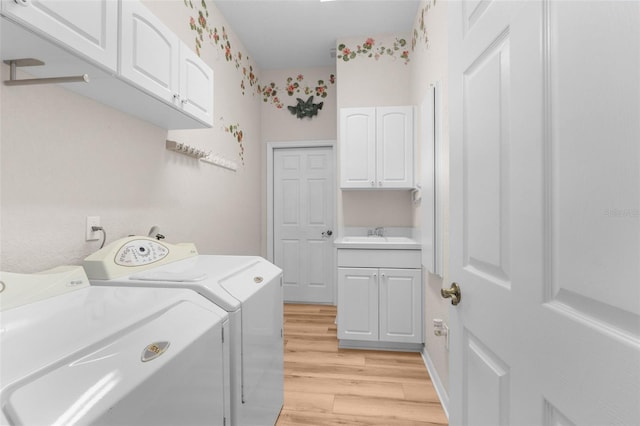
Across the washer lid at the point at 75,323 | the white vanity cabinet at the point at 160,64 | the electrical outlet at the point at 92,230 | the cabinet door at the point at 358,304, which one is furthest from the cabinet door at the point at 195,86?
the cabinet door at the point at 358,304

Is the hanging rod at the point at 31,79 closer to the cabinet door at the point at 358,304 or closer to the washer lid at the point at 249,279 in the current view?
the washer lid at the point at 249,279

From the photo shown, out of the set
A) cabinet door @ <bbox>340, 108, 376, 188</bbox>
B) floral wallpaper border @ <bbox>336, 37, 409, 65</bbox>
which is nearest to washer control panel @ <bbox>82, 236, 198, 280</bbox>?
cabinet door @ <bbox>340, 108, 376, 188</bbox>

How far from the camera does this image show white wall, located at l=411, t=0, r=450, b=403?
1.89m

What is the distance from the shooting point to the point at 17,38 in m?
0.89

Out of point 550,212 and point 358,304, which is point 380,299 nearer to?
point 358,304

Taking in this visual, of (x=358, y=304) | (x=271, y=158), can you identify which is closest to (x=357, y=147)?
(x=271, y=158)

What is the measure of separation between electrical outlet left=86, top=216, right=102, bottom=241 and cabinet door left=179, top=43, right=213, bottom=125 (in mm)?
670

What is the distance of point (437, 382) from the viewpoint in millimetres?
2031

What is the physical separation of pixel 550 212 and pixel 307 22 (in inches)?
117

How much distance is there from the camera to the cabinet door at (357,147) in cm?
298

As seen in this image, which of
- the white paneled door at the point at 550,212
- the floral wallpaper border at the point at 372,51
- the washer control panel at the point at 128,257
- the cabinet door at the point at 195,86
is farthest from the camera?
the floral wallpaper border at the point at 372,51

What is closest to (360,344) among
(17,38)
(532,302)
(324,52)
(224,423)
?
(224,423)

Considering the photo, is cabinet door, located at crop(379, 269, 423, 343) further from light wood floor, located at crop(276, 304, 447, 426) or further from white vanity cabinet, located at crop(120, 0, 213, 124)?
white vanity cabinet, located at crop(120, 0, 213, 124)

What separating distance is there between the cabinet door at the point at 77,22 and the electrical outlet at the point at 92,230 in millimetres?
678
